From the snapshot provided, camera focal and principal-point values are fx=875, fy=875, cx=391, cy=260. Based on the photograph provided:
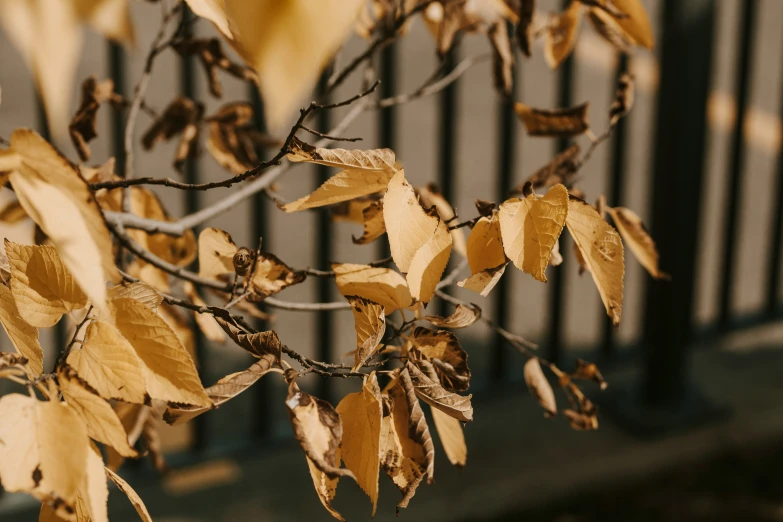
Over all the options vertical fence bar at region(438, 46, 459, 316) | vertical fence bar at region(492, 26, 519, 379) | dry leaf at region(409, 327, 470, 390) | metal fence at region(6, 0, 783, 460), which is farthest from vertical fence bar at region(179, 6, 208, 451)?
dry leaf at region(409, 327, 470, 390)

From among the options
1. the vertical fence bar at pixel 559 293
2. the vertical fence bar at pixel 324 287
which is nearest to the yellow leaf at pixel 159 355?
the vertical fence bar at pixel 324 287

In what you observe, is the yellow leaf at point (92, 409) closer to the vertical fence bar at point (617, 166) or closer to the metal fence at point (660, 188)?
the metal fence at point (660, 188)

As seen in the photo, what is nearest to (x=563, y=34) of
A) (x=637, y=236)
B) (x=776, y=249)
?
(x=637, y=236)

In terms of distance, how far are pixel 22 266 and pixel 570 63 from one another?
58.9 inches

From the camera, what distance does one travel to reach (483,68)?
579cm

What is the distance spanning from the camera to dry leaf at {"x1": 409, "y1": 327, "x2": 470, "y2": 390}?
0.59m

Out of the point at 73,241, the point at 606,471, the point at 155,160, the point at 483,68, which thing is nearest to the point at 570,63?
the point at 606,471

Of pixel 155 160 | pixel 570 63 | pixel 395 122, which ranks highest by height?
pixel 570 63

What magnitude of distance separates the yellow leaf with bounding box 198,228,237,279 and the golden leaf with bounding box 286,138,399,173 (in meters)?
0.17

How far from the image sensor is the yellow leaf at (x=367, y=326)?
0.55 metres

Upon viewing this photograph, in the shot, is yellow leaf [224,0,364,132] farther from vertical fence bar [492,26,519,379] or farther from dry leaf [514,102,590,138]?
vertical fence bar [492,26,519,379]

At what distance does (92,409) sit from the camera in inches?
18.9

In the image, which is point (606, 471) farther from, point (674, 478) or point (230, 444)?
point (230, 444)

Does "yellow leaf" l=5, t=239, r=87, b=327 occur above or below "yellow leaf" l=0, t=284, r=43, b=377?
above
